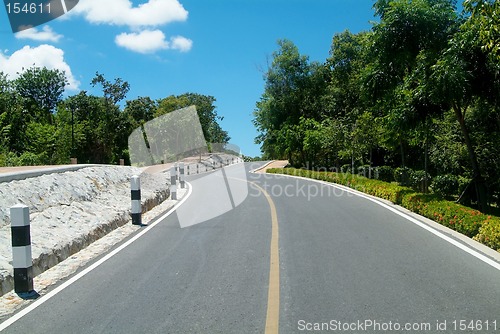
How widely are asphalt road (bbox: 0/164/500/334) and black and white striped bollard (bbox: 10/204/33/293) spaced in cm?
54

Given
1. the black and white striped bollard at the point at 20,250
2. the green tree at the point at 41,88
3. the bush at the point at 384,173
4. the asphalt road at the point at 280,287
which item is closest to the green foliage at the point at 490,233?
the asphalt road at the point at 280,287

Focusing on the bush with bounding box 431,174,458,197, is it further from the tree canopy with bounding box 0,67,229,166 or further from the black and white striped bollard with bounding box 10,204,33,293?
the tree canopy with bounding box 0,67,229,166

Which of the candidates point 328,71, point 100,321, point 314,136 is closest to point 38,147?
point 314,136

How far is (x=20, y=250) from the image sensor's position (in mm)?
5238

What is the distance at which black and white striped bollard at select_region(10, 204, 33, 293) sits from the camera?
17.1 feet

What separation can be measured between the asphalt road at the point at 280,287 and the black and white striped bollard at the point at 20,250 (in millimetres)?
536

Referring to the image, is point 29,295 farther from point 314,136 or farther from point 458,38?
point 314,136

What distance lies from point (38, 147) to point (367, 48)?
41.4m

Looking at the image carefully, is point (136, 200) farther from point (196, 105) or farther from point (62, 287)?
point (196, 105)

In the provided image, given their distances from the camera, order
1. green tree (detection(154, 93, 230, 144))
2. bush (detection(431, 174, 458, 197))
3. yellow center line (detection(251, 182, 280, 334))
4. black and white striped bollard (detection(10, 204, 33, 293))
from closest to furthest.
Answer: yellow center line (detection(251, 182, 280, 334)) → black and white striped bollard (detection(10, 204, 33, 293)) → bush (detection(431, 174, 458, 197)) → green tree (detection(154, 93, 230, 144))

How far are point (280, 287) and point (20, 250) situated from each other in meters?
3.26

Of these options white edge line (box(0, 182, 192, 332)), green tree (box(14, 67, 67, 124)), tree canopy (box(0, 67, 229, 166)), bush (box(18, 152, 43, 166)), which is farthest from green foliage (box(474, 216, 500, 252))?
green tree (box(14, 67, 67, 124))

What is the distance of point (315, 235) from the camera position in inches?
340

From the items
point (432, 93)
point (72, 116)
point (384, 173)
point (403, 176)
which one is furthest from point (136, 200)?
point (72, 116)
